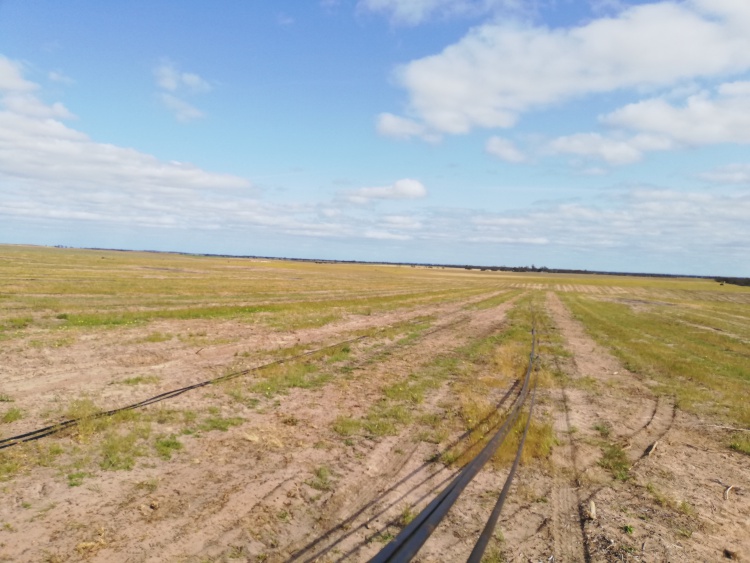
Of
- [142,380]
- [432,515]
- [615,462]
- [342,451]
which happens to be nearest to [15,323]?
[142,380]

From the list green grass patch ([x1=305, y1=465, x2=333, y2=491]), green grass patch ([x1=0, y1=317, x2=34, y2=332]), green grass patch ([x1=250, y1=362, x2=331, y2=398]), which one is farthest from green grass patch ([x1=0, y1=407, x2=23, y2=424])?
green grass patch ([x1=0, y1=317, x2=34, y2=332])

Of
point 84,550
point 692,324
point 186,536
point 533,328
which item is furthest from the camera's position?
point 692,324

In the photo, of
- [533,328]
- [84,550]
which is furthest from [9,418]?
[533,328]

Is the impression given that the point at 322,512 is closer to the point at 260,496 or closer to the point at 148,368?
the point at 260,496

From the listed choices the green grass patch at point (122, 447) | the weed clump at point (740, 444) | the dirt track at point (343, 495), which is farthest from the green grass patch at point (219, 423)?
the weed clump at point (740, 444)

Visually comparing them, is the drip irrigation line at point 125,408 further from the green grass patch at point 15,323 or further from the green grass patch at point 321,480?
the green grass patch at point 15,323

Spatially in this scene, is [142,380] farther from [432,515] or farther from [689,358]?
[689,358]

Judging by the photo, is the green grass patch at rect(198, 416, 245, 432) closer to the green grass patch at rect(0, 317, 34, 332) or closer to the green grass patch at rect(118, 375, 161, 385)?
the green grass patch at rect(118, 375, 161, 385)
